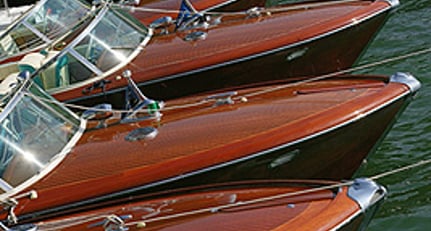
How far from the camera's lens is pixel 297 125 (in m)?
5.52

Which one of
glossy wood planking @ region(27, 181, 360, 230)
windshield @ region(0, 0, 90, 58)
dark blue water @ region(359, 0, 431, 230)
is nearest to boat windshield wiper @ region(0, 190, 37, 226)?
glossy wood planking @ region(27, 181, 360, 230)

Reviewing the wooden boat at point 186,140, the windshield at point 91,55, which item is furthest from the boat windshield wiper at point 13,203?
the windshield at point 91,55

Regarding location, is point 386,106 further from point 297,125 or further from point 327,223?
point 327,223

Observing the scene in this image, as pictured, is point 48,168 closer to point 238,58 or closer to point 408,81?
point 238,58

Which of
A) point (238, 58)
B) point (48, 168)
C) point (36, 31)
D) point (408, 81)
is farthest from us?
point (36, 31)

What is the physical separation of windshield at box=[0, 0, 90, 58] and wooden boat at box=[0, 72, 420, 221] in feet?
8.69

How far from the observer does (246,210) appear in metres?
4.48

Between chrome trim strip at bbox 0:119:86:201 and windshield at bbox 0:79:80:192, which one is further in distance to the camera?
windshield at bbox 0:79:80:192

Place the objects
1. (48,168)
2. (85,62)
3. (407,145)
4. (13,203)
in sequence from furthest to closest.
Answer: (407,145)
(85,62)
(48,168)
(13,203)

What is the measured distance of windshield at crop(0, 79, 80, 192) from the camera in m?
5.34

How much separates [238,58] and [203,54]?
350 mm

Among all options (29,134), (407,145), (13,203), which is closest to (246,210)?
(13,203)

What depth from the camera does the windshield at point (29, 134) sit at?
534 cm

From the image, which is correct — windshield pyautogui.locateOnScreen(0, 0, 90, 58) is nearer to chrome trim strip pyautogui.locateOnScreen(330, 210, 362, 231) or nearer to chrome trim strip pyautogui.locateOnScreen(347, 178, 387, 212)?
chrome trim strip pyautogui.locateOnScreen(347, 178, 387, 212)
